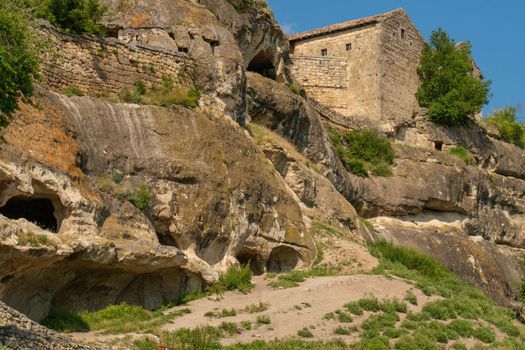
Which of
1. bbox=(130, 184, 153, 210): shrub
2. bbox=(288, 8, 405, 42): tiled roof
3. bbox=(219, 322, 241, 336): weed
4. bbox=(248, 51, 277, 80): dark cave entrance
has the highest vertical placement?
bbox=(288, 8, 405, 42): tiled roof

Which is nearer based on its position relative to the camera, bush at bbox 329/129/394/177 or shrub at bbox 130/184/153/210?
shrub at bbox 130/184/153/210

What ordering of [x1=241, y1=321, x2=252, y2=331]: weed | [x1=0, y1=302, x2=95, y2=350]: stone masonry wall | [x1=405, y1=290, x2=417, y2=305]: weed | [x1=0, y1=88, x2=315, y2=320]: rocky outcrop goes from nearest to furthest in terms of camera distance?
[x1=0, y1=302, x2=95, y2=350]: stone masonry wall < [x1=0, y1=88, x2=315, y2=320]: rocky outcrop < [x1=241, y1=321, x2=252, y2=331]: weed < [x1=405, y1=290, x2=417, y2=305]: weed

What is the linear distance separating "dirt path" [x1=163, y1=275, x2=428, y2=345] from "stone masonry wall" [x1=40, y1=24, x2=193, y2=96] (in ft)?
21.5

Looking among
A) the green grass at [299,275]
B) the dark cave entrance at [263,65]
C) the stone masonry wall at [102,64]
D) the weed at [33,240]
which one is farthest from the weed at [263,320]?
the dark cave entrance at [263,65]

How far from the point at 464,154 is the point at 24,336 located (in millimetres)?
29735

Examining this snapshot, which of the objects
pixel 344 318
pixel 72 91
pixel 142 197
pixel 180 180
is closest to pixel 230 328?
pixel 344 318

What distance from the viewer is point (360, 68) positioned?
1602 inches

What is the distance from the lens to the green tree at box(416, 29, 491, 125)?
132 ft

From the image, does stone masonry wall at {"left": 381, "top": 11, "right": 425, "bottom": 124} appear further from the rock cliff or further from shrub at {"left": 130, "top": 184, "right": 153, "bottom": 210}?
shrub at {"left": 130, "top": 184, "right": 153, "bottom": 210}

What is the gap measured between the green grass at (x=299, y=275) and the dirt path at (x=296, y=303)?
0.25 metres

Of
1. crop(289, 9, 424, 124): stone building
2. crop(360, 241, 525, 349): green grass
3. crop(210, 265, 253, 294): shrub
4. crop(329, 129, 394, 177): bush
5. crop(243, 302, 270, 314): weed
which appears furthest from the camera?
crop(289, 9, 424, 124): stone building

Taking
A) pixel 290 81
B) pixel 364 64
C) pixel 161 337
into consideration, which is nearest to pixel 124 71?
pixel 161 337

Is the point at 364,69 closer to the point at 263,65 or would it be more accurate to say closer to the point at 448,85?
the point at 448,85

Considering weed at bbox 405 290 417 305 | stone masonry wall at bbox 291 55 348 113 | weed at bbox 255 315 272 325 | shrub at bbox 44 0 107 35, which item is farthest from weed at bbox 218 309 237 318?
stone masonry wall at bbox 291 55 348 113
